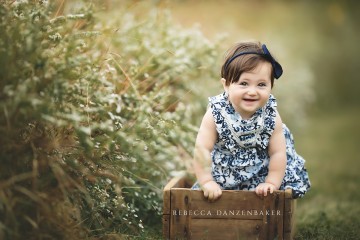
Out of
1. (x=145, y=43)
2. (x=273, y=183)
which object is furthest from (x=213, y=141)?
(x=145, y=43)

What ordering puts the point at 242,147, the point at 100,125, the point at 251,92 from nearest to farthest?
the point at 100,125, the point at 251,92, the point at 242,147

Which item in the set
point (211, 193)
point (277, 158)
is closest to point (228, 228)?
point (211, 193)

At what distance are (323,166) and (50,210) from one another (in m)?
4.96

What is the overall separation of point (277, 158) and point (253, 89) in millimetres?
426

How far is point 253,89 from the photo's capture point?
296 centimetres

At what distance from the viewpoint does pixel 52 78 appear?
2383 mm

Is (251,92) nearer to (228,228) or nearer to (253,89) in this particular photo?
(253,89)

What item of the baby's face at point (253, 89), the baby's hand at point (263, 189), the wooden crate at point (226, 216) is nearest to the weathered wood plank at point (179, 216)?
the wooden crate at point (226, 216)

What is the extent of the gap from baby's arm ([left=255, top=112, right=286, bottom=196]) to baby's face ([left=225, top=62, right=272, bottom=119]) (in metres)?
0.19

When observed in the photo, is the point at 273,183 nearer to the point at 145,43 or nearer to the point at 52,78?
the point at 52,78

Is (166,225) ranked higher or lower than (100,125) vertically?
lower

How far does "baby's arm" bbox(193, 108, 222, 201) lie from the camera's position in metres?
2.77

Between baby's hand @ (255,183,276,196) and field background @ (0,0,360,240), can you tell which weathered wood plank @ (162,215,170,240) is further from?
baby's hand @ (255,183,276,196)

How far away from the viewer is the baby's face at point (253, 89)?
2.96 meters
